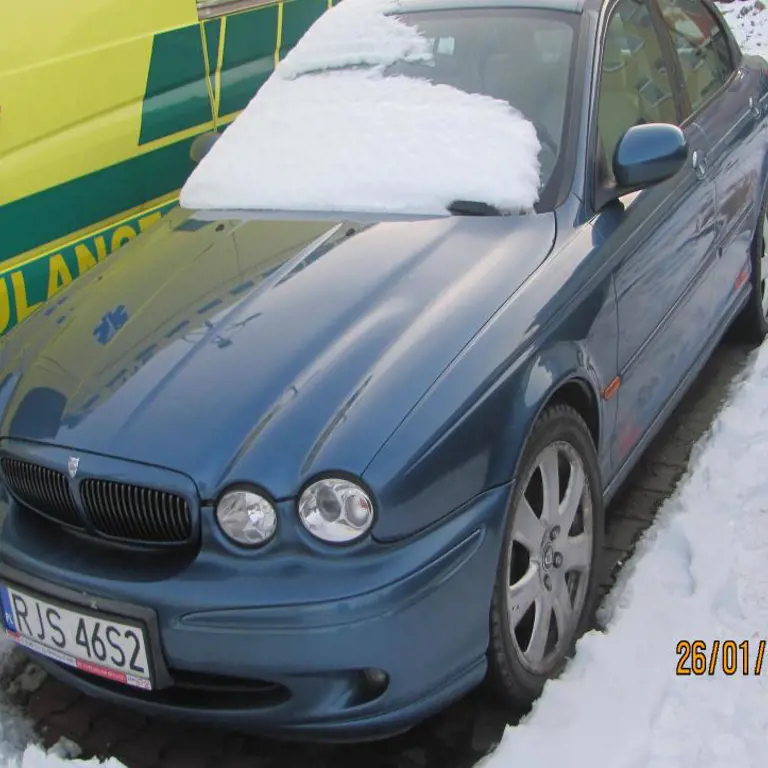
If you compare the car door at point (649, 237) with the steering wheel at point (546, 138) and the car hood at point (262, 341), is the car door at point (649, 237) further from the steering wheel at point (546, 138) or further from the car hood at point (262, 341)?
the car hood at point (262, 341)

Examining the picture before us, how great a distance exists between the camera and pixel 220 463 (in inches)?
83.4

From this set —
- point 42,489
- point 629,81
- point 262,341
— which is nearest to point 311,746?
point 42,489

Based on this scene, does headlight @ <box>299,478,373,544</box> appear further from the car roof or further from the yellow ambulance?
the yellow ambulance

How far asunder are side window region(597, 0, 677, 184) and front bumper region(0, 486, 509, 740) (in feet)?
4.47

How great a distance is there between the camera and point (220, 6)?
4.64 meters

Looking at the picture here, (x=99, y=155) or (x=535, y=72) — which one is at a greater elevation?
(x=535, y=72)

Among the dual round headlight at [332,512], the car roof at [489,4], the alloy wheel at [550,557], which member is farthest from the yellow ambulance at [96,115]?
the alloy wheel at [550,557]

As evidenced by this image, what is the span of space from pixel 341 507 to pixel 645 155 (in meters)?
1.45

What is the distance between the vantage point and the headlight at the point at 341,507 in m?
2.05

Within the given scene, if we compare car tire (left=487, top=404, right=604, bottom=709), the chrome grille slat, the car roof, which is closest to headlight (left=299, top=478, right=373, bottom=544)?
the chrome grille slat

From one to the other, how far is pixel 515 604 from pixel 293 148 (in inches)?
64.4

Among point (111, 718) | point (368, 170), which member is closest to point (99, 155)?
point (368, 170)

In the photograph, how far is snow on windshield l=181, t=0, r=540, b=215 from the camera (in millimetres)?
2900

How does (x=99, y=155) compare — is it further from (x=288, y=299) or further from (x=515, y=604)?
(x=515, y=604)
